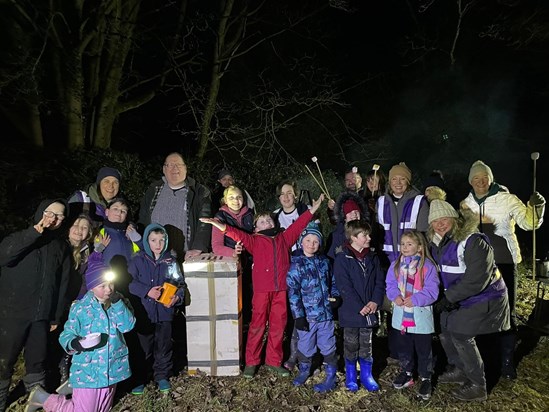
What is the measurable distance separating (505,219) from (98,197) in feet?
14.2

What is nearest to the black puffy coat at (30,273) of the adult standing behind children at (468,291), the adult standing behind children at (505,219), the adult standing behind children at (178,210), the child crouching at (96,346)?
the child crouching at (96,346)

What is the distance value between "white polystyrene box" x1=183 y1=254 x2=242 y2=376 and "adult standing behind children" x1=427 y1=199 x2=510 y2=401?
1.95 m

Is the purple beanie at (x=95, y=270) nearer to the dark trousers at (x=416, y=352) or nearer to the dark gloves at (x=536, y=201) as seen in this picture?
the dark trousers at (x=416, y=352)

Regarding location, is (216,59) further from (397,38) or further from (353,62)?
(397,38)

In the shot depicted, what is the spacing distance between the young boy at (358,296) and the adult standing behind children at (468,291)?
60cm

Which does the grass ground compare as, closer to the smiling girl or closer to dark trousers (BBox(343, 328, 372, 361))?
the smiling girl

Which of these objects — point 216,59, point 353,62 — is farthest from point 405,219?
point 353,62

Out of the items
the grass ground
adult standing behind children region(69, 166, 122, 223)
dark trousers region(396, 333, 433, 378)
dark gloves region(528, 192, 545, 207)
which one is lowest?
the grass ground

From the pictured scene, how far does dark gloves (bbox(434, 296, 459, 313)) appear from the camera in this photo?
3898mm

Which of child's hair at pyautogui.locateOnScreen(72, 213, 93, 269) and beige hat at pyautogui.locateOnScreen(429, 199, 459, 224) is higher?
beige hat at pyautogui.locateOnScreen(429, 199, 459, 224)

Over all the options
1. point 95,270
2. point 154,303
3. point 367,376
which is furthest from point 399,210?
point 95,270

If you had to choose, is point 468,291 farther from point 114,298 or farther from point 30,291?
point 30,291

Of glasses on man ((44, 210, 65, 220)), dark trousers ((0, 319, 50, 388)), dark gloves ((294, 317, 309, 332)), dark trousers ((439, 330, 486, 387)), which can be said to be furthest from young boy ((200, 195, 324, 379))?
dark trousers ((0, 319, 50, 388))

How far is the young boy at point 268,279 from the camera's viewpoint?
4320 mm
